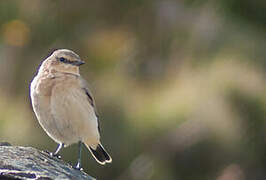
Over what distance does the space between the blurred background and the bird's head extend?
108 inches

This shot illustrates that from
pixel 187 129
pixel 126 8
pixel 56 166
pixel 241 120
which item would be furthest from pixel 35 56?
pixel 56 166

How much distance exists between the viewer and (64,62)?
27.8ft

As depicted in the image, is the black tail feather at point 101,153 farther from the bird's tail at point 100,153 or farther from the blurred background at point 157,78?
the blurred background at point 157,78

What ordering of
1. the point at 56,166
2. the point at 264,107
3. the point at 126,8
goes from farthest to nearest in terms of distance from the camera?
the point at 126,8 < the point at 264,107 < the point at 56,166

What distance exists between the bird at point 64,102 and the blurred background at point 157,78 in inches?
108

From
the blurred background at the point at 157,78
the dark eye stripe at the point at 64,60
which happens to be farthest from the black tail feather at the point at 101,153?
the blurred background at the point at 157,78

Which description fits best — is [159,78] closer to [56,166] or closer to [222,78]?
[222,78]

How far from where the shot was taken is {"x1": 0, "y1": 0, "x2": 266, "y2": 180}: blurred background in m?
11.2

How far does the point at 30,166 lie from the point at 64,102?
6.62 ft

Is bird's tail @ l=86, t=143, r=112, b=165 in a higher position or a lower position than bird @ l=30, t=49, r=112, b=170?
lower

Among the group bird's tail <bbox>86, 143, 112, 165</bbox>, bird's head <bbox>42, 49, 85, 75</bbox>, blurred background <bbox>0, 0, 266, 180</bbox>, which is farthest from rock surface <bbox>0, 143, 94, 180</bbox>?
blurred background <bbox>0, 0, 266, 180</bbox>

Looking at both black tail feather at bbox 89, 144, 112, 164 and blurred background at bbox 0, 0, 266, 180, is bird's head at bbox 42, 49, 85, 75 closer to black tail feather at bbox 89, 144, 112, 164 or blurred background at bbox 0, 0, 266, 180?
black tail feather at bbox 89, 144, 112, 164

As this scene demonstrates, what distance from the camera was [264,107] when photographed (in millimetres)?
11227

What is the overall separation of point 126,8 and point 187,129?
242 cm
